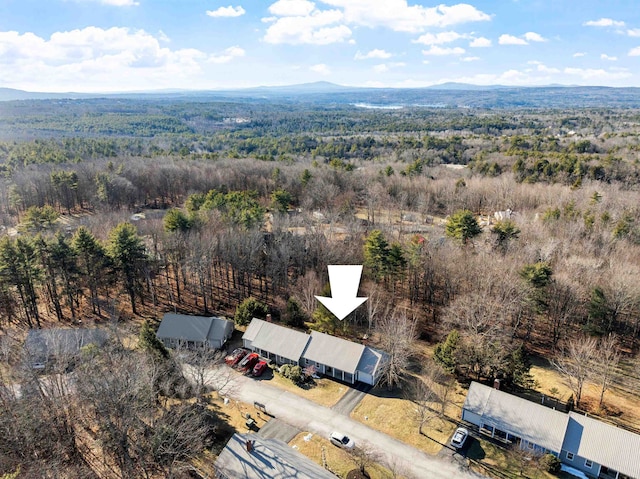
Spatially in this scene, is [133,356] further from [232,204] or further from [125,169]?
[125,169]

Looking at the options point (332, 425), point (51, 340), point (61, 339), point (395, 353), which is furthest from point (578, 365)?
point (51, 340)

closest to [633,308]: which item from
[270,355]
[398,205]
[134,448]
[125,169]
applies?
[270,355]

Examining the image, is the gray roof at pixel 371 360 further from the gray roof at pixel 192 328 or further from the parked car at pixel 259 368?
the gray roof at pixel 192 328

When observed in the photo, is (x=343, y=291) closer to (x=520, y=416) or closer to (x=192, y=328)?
(x=192, y=328)

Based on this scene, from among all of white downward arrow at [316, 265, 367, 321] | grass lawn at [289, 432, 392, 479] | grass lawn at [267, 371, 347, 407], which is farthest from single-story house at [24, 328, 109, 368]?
white downward arrow at [316, 265, 367, 321]

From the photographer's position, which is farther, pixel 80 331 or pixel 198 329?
pixel 198 329

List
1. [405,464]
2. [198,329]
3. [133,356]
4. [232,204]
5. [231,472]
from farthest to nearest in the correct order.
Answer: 1. [232,204]
2. [198,329]
3. [133,356]
4. [405,464]
5. [231,472]

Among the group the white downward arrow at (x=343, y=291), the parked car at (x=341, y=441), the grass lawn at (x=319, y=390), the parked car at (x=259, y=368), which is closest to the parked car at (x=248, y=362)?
the parked car at (x=259, y=368)

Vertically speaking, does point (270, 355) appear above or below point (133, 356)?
below
